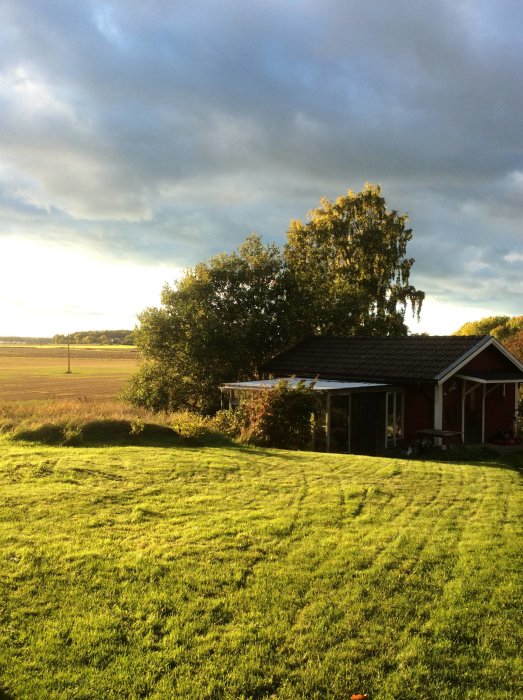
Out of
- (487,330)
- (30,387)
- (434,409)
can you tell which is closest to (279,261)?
(434,409)

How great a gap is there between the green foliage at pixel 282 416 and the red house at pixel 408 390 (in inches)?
37.6

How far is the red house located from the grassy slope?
906cm

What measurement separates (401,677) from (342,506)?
4.19 metres

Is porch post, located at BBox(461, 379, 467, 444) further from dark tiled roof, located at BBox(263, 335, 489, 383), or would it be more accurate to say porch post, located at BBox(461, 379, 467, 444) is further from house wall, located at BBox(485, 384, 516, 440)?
house wall, located at BBox(485, 384, 516, 440)

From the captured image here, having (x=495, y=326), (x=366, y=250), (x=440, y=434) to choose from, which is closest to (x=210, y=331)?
(x=440, y=434)

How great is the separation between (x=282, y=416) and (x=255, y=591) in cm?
1139

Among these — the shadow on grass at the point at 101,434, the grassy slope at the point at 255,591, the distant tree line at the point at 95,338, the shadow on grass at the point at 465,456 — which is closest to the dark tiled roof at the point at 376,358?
the shadow on grass at the point at 465,456

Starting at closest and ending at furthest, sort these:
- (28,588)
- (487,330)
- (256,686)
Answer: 1. (256,686)
2. (28,588)
3. (487,330)

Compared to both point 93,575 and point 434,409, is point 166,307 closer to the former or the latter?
point 434,409

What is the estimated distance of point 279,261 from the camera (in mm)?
29766

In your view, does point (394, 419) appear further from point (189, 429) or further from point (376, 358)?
point (189, 429)

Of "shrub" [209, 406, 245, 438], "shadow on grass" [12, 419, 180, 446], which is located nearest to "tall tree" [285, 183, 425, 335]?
"shrub" [209, 406, 245, 438]

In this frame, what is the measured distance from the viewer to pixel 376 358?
866 inches

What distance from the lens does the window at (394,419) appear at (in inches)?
786
